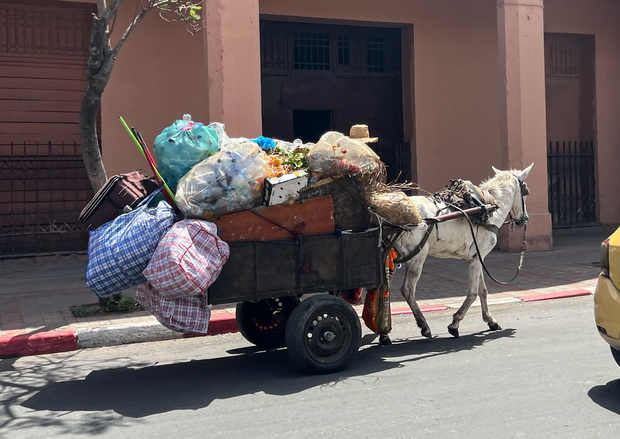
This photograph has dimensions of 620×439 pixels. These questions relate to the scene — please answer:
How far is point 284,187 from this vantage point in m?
6.01

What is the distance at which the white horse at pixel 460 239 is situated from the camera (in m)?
7.36

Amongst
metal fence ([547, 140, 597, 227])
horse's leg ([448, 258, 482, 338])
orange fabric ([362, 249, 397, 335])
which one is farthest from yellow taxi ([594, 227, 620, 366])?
metal fence ([547, 140, 597, 227])

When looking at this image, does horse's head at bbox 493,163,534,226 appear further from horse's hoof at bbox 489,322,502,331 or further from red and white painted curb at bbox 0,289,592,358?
red and white painted curb at bbox 0,289,592,358

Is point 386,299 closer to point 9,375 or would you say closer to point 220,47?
point 9,375

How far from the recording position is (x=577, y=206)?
17719mm

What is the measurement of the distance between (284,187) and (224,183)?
20.4 inches

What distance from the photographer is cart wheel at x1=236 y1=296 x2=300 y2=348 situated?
7266mm

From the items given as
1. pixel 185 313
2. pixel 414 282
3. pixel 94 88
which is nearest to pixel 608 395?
pixel 414 282

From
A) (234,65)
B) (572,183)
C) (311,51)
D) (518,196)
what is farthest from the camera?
(572,183)

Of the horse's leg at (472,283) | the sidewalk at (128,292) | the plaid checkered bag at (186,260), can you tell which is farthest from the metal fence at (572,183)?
the plaid checkered bag at (186,260)

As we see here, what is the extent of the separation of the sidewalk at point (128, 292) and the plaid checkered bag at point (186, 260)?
3.00 meters

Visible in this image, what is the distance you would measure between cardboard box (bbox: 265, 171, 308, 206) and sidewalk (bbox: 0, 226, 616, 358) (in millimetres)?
3020

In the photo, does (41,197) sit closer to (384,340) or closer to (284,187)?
(384,340)

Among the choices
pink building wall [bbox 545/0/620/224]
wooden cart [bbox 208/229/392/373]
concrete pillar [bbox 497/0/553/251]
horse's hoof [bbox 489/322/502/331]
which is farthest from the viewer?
pink building wall [bbox 545/0/620/224]
